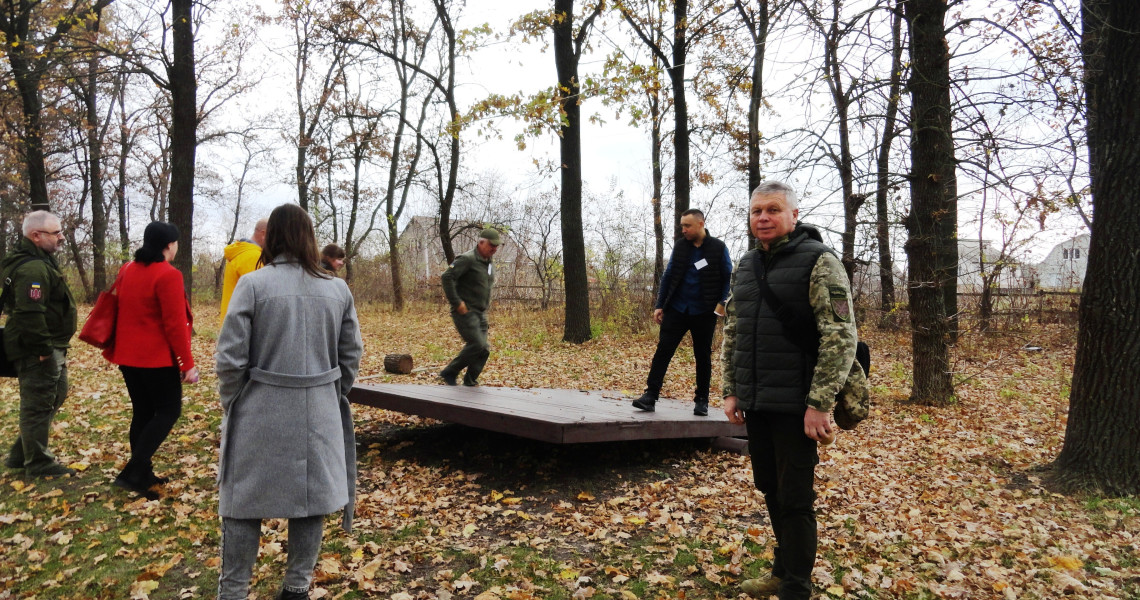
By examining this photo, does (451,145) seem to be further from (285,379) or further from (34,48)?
(285,379)

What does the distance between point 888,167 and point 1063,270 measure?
32.7 ft

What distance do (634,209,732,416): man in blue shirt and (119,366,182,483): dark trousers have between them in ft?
12.0

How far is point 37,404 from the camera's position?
5.11m

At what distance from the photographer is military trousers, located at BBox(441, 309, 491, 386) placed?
735 cm

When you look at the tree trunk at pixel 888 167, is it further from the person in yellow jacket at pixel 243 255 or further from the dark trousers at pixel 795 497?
the person in yellow jacket at pixel 243 255

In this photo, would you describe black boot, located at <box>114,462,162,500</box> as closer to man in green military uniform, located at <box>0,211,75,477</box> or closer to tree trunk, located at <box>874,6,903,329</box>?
man in green military uniform, located at <box>0,211,75,477</box>

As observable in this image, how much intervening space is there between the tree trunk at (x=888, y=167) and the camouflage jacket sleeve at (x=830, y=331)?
181 inches

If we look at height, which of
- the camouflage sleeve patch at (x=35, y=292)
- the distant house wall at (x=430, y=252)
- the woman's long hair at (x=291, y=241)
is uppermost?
the distant house wall at (x=430, y=252)

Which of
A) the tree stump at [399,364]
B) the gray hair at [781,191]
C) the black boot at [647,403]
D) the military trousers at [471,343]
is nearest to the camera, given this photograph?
the gray hair at [781,191]

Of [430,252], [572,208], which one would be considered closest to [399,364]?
[572,208]

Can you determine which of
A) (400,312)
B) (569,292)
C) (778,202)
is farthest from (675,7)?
(400,312)

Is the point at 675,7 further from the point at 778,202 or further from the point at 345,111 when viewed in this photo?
the point at 345,111

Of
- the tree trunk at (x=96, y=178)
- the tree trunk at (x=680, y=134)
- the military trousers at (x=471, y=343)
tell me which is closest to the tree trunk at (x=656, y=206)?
the tree trunk at (x=680, y=134)

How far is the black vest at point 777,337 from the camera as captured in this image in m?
2.99
